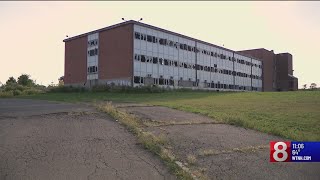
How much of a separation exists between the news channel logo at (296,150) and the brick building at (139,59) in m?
38.4

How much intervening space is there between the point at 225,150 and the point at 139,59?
37.5 metres

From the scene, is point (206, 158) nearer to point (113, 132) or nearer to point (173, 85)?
point (113, 132)

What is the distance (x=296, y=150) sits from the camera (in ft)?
24.7

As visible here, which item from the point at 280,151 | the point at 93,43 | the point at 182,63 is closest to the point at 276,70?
the point at 182,63

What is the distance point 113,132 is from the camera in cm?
1214

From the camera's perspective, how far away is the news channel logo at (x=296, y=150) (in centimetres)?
742

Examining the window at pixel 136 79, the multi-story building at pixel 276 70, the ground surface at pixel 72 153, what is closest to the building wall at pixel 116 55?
the window at pixel 136 79

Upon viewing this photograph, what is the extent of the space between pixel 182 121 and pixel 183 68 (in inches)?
1622

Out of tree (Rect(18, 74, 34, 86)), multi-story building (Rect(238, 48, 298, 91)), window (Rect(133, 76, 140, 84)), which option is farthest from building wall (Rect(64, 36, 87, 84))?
multi-story building (Rect(238, 48, 298, 91))

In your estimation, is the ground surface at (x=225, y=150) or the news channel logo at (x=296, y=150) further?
the ground surface at (x=225, y=150)

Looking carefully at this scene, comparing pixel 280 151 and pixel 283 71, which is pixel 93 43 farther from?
pixel 283 71

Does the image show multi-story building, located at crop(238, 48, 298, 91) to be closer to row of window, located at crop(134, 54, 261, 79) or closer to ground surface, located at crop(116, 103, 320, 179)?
row of window, located at crop(134, 54, 261, 79)

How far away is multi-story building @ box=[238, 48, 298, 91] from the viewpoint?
298 feet

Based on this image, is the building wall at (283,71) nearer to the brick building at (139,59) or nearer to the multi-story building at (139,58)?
the brick building at (139,59)
